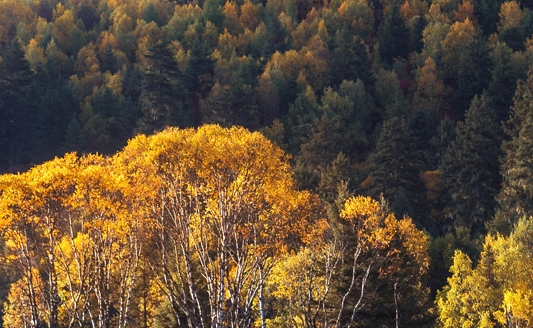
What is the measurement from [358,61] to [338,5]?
4553 cm

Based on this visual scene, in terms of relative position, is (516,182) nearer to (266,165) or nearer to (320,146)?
(320,146)

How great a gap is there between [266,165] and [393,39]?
102 meters

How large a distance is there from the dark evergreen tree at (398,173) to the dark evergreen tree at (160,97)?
23.2 m

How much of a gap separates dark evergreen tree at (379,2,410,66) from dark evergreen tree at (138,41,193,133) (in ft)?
151

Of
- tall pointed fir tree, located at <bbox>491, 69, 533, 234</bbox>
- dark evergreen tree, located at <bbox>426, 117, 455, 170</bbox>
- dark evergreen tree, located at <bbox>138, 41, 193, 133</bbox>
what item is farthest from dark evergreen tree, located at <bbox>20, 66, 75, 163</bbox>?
tall pointed fir tree, located at <bbox>491, 69, 533, 234</bbox>

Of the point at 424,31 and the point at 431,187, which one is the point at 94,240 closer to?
the point at 431,187

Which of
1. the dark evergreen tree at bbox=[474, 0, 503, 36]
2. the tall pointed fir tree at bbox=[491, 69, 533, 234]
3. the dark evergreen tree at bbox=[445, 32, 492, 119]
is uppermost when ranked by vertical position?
the dark evergreen tree at bbox=[474, 0, 503, 36]

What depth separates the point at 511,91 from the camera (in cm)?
9719

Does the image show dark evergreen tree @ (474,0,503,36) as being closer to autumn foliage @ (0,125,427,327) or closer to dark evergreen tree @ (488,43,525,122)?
dark evergreen tree @ (488,43,525,122)

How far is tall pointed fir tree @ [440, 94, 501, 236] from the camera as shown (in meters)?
72.6

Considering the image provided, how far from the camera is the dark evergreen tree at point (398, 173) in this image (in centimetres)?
7194

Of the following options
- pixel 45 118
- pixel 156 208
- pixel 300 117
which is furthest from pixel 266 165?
pixel 45 118

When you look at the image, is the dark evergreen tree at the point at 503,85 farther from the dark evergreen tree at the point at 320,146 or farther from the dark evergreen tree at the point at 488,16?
the dark evergreen tree at the point at 488,16

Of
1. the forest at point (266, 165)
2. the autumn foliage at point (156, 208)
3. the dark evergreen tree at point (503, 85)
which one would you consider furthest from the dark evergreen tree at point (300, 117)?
the autumn foliage at point (156, 208)
